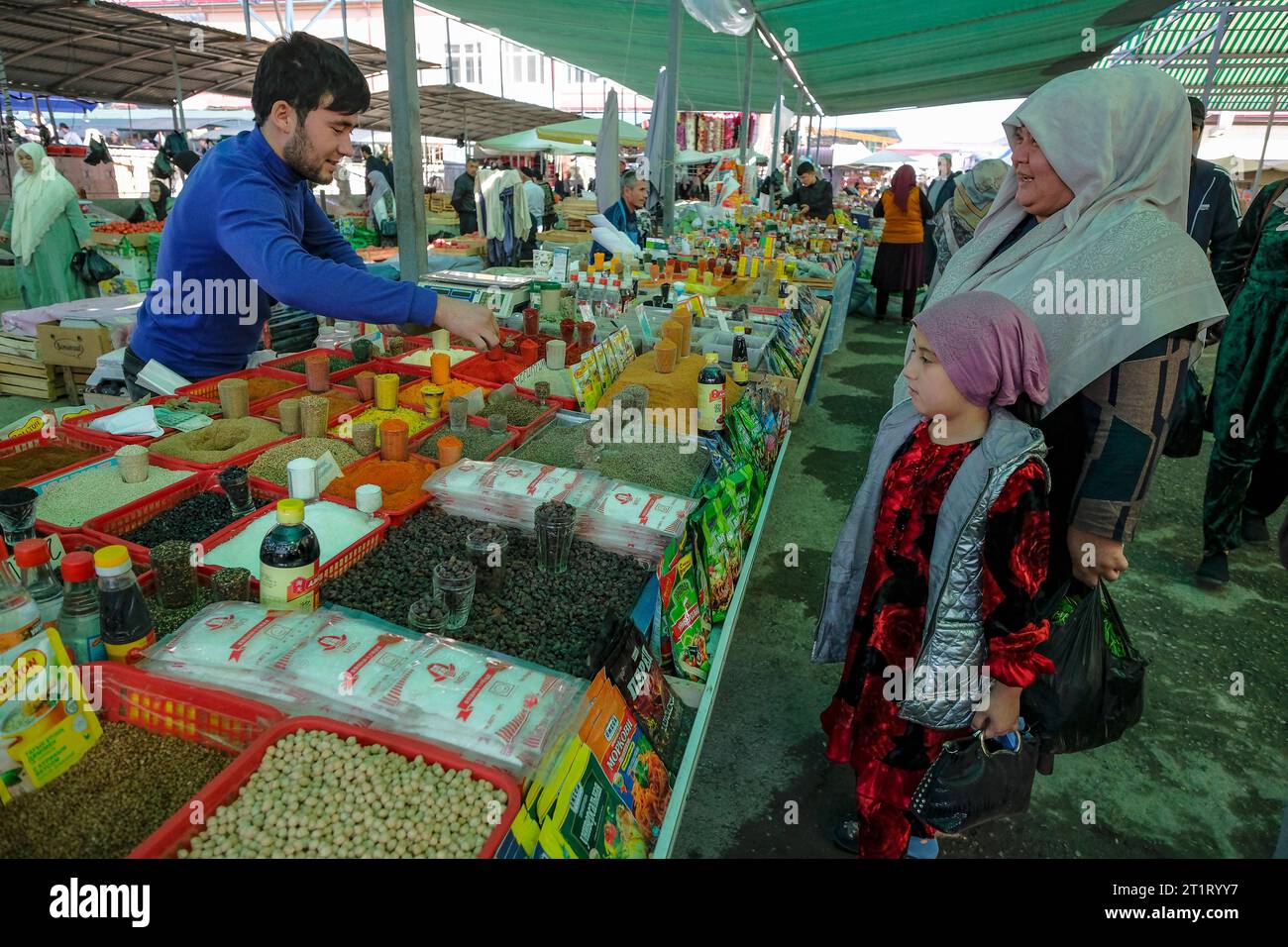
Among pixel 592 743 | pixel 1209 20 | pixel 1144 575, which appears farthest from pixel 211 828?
pixel 1209 20

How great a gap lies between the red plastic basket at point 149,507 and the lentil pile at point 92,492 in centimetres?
2

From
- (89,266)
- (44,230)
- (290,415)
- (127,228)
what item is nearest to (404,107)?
(290,415)

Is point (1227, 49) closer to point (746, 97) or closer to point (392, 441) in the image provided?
point (746, 97)

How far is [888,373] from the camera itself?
734cm

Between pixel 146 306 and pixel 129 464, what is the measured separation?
0.80 m

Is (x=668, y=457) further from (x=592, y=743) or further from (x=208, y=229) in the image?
(x=208, y=229)

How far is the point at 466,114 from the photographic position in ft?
63.2

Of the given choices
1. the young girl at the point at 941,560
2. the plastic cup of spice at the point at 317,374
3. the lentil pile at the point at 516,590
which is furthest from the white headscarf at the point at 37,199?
the young girl at the point at 941,560

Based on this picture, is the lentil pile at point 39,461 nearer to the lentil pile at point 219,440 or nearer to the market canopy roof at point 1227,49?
the lentil pile at point 219,440

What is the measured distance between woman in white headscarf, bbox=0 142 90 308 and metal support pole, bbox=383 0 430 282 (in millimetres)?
4316

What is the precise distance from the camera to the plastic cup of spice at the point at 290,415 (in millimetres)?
2395

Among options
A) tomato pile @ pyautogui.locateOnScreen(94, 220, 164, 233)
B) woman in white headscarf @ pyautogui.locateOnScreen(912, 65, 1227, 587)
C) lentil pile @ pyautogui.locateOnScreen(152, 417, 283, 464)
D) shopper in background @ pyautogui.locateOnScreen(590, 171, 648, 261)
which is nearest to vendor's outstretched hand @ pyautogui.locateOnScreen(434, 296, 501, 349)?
lentil pile @ pyautogui.locateOnScreen(152, 417, 283, 464)

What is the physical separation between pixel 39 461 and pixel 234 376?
2.33 ft

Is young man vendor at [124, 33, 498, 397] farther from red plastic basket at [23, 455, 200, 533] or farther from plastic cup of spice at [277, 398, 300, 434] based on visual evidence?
red plastic basket at [23, 455, 200, 533]
